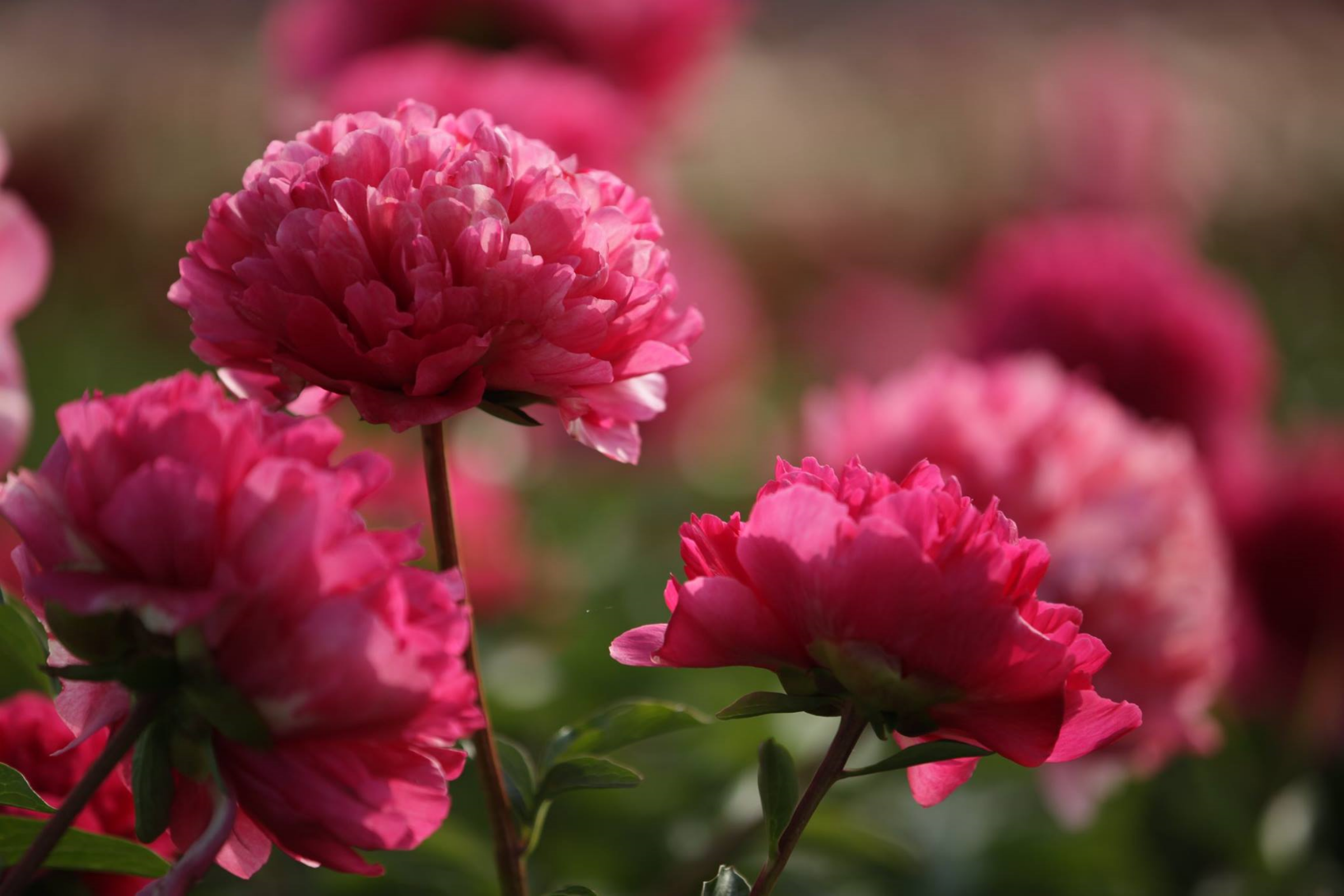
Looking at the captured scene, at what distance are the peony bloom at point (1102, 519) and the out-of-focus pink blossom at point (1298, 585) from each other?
0.77 feet

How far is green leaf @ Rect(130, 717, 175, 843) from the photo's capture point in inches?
11.5

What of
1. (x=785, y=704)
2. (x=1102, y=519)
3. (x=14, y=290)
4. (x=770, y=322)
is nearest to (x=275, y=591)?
(x=785, y=704)

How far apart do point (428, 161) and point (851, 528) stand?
0.45ft

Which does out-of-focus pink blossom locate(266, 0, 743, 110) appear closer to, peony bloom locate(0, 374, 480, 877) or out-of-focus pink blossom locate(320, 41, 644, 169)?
out-of-focus pink blossom locate(320, 41, 644, 169)

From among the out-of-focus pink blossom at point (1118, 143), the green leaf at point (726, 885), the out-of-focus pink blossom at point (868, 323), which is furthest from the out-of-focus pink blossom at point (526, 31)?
the out-of-focus pink blossom at point (1118, 143)

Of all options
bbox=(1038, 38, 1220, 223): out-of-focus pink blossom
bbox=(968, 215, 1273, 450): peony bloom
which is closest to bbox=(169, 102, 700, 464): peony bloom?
bbox=(968, 215, 1273, 450): peony bloom

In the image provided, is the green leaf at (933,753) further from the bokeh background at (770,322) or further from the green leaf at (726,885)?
the bokeh background at (770,322)

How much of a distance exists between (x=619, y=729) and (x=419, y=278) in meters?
0.14

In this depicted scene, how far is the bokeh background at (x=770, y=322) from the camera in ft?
2.77

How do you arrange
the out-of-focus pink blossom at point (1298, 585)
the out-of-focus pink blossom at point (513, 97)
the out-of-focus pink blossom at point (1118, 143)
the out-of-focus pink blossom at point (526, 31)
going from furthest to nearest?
the out-of-focus pink blossom at point (1118, 143), the out-of-focus pink blossom at point (526, 31), the out-of-focus pink blossom at point (1298, 585), the out-of-focus pink blossom at point (513, 97)

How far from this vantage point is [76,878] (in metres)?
0.37

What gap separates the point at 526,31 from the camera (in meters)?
1.08

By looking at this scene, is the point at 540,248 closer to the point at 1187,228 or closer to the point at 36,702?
the point at 36,702

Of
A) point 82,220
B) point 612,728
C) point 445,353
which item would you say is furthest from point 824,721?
point 82,220
